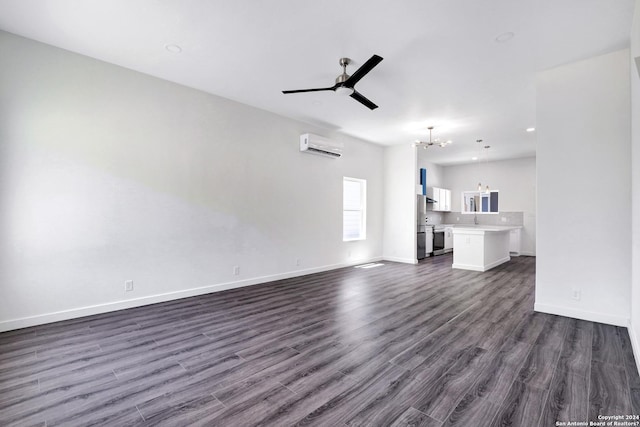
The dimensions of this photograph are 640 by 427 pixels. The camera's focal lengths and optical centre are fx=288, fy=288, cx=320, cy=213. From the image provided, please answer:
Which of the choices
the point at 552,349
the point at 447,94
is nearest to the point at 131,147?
the point at 447,94

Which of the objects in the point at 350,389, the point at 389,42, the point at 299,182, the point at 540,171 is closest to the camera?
the point at 350,389

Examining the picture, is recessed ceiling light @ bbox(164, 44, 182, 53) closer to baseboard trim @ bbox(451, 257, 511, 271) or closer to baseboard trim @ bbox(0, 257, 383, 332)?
baseboard trim @ bbox(0, 257, 383, 332)

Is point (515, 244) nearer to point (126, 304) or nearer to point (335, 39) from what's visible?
point (335, 39)

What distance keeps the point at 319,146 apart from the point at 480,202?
7.15 metres

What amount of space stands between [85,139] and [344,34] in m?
3.17

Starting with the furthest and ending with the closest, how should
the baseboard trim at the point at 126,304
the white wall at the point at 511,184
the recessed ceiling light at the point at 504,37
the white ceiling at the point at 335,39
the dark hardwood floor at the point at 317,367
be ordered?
the white wall at the point at 511,184 → the baseboard trim at the point at 126,304 → the recessed ceiling light at the point at 504,37 → the white ceiling at the point at 335,39 → the dark hardwood floor at the point at 317,367

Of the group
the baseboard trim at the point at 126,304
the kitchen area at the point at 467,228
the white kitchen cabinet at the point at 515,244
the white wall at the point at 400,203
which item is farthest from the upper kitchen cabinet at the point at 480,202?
the baseboard trim at the point at 126,304

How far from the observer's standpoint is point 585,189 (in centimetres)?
332

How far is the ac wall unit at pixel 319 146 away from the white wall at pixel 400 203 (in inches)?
81.2

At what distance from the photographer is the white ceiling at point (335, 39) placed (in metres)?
2.56

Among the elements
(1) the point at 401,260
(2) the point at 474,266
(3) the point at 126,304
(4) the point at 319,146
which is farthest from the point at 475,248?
(3) the point at 126,304

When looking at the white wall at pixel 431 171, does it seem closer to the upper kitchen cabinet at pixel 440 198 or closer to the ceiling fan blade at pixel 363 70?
the upper kitchen cabinet at pixel 440 198

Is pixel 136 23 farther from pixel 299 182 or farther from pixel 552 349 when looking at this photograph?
pixel 552 349

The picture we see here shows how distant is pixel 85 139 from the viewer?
133 inches
